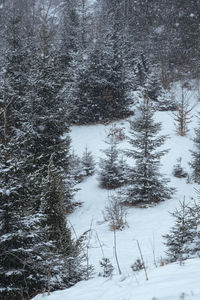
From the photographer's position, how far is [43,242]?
492 centimetres

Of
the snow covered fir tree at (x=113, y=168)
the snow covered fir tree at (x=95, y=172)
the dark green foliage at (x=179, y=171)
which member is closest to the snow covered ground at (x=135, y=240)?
the snow covered fir tree at (x=95, y=172)

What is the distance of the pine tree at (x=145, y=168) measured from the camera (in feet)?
34.4

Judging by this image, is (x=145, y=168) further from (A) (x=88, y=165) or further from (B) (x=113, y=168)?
(A) (x=88, y=165)

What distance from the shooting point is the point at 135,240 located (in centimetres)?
802

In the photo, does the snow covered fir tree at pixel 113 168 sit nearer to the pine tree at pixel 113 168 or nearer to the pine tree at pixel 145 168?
the pine tree at pixel 113 168

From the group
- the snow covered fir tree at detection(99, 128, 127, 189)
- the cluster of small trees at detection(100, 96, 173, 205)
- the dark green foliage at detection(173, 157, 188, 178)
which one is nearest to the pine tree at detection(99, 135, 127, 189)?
the snow covered fir tree at detection(99, 128, 127, 189)

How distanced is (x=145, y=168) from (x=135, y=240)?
3.47m

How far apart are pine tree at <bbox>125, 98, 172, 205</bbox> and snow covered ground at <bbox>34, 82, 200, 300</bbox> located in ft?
1.63

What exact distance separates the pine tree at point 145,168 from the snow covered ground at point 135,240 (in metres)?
0.50

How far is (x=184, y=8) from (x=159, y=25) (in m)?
3.11

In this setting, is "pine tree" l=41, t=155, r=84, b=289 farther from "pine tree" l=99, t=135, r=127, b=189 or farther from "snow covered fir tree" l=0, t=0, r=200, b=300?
"pine tree" l=99, t=135, r=127, b=189

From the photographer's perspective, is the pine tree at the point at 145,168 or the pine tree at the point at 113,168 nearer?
the pine tree at the point at 145,168

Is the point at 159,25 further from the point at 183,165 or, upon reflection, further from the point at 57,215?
the point at 57,215

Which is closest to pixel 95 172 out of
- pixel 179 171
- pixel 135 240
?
pixel 179 171
